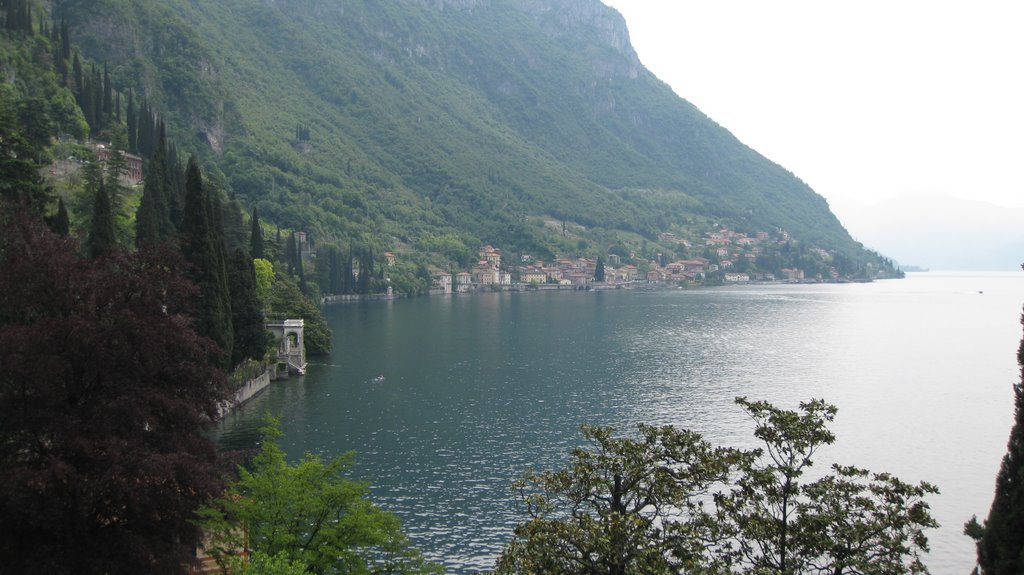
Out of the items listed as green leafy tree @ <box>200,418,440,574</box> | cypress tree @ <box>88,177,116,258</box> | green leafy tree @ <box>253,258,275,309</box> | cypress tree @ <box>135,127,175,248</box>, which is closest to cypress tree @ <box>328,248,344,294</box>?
green leafy tree @ <box>253,258,275,309</box>

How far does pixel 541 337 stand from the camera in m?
99.8

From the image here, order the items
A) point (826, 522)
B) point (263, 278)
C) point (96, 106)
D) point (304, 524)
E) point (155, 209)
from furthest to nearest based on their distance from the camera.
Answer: point (96, 106)
point (263, 278)
point (155, 209)
point (304, 524)
point (826, 522)

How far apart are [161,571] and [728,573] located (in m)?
11.3

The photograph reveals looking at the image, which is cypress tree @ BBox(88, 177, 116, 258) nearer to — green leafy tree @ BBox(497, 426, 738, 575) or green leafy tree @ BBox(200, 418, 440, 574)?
green leafy tree @ BBox(200, 418, 440, 574)

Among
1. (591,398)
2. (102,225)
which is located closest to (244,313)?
(102,225)

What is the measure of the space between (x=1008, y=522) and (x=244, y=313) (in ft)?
157

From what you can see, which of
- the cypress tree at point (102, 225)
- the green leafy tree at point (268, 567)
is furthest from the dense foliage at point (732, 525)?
the cypress tree at point (102, 225)

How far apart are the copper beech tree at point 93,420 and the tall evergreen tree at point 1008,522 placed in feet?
51.0

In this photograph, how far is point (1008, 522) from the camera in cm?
1344

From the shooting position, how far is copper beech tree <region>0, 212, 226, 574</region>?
13.8m

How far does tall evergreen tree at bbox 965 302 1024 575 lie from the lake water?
17.9m

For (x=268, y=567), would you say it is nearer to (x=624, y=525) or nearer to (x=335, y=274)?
(x=624, y=525)

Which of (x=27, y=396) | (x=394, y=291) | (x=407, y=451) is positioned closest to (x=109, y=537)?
(x=27, y=396)

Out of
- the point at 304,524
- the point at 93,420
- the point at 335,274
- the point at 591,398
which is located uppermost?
the point at 335,274
